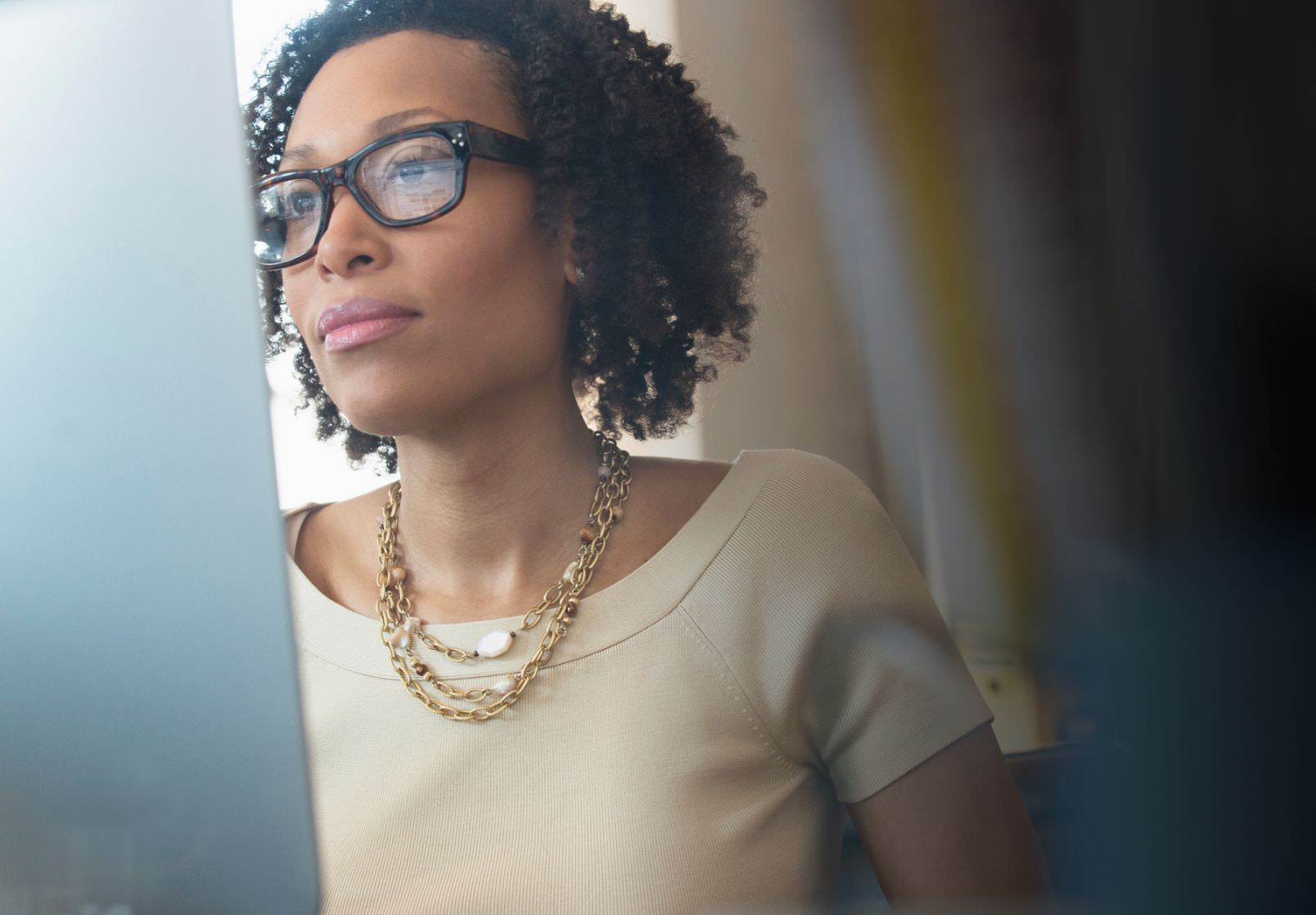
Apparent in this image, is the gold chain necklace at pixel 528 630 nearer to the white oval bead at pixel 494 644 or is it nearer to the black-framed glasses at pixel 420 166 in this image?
the white oval bead at pixel 494 644

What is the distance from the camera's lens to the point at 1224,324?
0.44m

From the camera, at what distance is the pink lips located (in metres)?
0.53

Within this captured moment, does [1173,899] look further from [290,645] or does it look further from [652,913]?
[290,645]

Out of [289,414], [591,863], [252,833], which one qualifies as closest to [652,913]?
[591,863]

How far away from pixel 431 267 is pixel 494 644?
0.64 feet

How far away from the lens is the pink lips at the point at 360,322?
529 mm

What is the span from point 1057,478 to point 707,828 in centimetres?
24

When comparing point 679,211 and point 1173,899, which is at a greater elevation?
point 679,211

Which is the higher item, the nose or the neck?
the nose

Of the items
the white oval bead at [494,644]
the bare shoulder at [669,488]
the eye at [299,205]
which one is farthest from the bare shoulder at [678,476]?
the eye at [299,205]

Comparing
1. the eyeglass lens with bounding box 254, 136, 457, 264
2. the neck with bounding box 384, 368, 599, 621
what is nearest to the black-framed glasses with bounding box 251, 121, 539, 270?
the eyeglass lens with bounding box 254, 136, 457, 264

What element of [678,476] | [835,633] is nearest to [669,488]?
[678,476]

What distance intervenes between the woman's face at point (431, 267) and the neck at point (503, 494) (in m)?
0.01

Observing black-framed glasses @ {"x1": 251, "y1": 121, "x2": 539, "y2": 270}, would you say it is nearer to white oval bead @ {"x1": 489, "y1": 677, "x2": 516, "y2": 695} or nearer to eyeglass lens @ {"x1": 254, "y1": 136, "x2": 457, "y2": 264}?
eyeglass lens @ {"x1": 254, "y1": 136, "x2": 457, "y2": 264}
